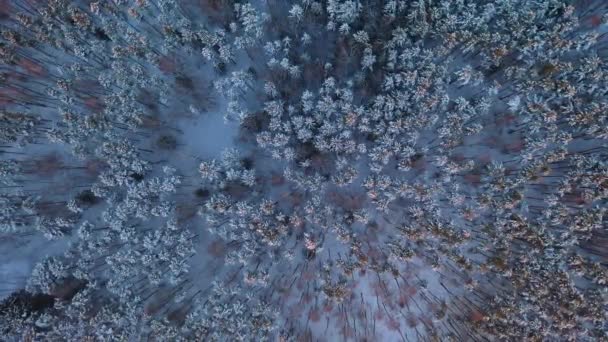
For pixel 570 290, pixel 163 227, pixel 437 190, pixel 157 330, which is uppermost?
pixel 163 227

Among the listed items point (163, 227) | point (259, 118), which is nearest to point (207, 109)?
point (259, 118)

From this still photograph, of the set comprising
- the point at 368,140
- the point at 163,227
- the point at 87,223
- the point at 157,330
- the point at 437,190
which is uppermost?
the point at 87,223

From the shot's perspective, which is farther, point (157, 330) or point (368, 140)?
point (368, 140)

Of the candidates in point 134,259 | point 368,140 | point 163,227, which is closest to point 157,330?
point 134,259

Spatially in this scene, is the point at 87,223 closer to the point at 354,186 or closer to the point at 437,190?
the point at 354,186

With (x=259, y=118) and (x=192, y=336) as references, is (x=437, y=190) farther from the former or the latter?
(x=192, y=336)

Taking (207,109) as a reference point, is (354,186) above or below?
below
